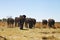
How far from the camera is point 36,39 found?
2738 cm

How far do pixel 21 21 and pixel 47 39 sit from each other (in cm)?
2391

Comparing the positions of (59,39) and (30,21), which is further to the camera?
(30,21)

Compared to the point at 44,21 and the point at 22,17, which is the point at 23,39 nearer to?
the point at 22,17

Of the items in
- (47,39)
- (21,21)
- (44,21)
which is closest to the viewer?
(47,39)

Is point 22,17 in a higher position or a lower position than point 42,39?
higher

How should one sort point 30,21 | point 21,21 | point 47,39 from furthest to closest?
point 30,21, point 21,21, point 47,39

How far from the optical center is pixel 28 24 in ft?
199

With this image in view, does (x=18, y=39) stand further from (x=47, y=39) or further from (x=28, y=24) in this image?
(x=28, y=24)

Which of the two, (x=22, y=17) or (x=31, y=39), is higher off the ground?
(x=22, y=17)

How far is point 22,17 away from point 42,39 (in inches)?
973

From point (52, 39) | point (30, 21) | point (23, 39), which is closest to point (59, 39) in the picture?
point (52, 39)

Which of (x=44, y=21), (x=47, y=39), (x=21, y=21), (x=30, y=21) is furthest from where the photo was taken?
(x=44, y=21)

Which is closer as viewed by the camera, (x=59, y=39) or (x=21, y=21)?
(x=59, y=39)

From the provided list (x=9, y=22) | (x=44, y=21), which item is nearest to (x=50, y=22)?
(x=44, y=21)
